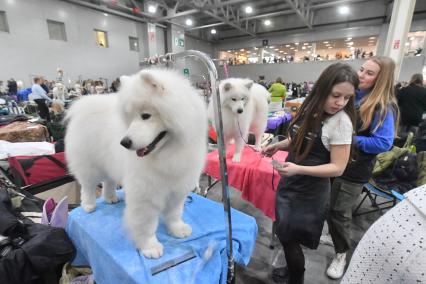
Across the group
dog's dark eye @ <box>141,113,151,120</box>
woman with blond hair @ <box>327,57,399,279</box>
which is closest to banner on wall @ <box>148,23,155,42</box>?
woman with blond hair @ <box>327,57,399,279</box>

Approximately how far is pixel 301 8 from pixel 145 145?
44.8ft

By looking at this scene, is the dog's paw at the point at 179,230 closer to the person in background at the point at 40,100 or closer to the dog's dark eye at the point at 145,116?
the dog's dark eye at the point at 145,116

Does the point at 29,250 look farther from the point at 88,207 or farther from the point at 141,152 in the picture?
the point at 141,152

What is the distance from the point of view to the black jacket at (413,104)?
4.67 m

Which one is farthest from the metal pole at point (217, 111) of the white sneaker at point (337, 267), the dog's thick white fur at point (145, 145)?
the white sneaker at point (337, 267)

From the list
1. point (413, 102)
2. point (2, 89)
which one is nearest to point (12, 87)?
point (2, 89)

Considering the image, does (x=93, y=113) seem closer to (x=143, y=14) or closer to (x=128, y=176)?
(x=128, y=176)

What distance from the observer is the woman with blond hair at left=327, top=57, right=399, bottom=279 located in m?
1.60

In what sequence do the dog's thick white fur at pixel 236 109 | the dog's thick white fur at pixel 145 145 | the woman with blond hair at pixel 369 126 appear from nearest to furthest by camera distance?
the dog's thick white fur at pixel 145 145 → the woman with blond hair at pixel 369 126 → the dog's thick white fur at pixel 236 109

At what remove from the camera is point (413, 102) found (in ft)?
15.4

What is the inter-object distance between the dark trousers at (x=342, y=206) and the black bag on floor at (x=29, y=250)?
6.19ft

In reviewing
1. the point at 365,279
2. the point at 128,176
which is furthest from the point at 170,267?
the point at 365,279

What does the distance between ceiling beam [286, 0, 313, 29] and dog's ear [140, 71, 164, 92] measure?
11.5 metres

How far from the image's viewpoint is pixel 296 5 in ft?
35.8
